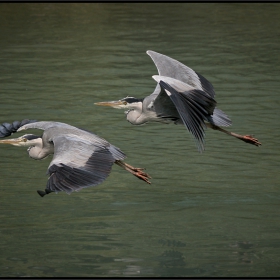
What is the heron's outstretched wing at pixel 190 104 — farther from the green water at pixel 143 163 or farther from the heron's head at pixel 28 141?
the heron's head at pixel 28 141

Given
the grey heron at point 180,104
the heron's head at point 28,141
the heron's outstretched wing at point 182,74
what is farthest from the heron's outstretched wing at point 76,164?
the heron's outstretched wing at point 182,74

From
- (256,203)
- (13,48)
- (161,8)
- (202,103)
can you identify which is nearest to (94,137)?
(202,103)

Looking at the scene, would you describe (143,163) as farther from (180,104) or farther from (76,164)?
(76,164)

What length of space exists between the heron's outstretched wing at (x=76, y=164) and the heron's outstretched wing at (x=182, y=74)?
2066 millimetres

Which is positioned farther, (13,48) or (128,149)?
(13,48)

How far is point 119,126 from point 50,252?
4632 mm

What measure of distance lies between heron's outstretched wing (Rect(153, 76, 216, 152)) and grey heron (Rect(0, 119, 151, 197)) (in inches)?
32.1

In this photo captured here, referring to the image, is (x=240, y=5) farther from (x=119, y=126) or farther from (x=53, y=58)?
(x=119, y=126)

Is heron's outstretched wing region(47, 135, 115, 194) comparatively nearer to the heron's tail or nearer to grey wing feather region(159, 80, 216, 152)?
grey wing feather region(159, 80, 216, 152)

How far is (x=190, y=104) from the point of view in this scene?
27.3 feet

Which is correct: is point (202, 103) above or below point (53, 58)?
above

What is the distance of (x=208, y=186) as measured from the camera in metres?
9.64

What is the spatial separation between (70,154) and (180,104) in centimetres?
122

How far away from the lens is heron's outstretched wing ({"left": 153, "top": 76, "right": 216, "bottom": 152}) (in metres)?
8.04
